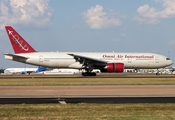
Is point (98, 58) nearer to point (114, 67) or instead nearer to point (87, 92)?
point (114, 67)

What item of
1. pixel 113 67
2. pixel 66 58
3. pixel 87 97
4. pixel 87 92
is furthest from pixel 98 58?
pixel 87 97

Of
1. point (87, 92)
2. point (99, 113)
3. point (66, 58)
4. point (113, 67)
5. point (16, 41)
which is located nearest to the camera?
point (99, 113)

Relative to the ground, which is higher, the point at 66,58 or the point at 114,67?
the point at 66,58

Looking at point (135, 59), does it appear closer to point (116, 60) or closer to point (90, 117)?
point (116, 60)

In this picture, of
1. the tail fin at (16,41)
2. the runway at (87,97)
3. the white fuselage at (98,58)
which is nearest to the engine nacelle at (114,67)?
the white fuselage at (98,58)

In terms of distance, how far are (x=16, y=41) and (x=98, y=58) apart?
52.4 ft

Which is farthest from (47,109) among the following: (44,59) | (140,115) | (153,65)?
(153,65)

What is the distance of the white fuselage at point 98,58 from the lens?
42.0 m

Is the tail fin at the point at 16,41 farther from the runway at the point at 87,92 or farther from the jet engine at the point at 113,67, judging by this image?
the runway at the point at 87,92

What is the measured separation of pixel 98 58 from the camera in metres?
42.4

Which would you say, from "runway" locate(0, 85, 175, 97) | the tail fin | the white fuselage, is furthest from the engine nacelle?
"runway" locate(0, 85, 175, 97)

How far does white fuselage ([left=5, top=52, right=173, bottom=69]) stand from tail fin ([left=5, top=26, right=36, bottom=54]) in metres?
1.10

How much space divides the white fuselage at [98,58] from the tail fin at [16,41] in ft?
3.59

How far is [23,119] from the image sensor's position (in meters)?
8.24
